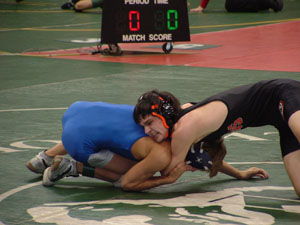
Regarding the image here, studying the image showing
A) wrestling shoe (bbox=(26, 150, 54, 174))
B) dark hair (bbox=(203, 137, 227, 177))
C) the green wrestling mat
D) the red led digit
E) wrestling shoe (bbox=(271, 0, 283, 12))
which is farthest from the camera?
wrestling shoe (bbox=(271, 0, 283, 12))

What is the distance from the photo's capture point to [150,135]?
16.8ft

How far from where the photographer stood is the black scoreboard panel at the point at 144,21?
43.4 feet

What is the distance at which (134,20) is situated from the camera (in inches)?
528

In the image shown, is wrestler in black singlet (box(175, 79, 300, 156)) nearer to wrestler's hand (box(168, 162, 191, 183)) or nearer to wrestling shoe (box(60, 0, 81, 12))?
wrestler's hand (box(168, 162, 191, 183))

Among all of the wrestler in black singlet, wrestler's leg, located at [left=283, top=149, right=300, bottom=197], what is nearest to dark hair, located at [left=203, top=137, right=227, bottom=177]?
the wrestler in black singlet

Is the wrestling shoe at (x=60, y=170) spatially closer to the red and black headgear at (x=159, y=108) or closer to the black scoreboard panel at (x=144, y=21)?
the red and black headgear at (x=159, y=108)

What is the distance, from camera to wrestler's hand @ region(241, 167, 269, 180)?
563 centimetres

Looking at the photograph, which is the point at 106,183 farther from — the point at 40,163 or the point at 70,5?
the point at 70,5

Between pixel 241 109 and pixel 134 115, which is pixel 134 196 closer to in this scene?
pixel 134 115

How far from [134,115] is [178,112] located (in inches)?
12.2

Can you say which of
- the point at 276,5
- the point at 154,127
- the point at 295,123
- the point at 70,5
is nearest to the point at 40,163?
the point at 154,127

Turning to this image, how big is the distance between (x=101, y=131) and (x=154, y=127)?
0.42m

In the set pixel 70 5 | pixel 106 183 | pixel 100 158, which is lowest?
pixel 106 183

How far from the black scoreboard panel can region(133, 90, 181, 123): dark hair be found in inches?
321
